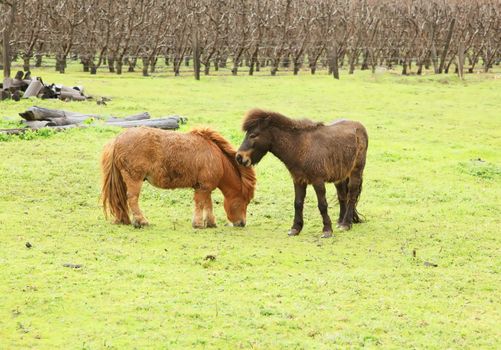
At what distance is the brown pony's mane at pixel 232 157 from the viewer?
1163 cm

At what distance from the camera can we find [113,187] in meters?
11.2

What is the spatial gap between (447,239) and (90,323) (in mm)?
5571

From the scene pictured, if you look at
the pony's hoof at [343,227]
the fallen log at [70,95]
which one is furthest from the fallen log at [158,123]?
the pony's hoof at [343,227]

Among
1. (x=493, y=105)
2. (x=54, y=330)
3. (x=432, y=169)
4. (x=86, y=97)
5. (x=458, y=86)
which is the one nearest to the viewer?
(x=54, y=330)

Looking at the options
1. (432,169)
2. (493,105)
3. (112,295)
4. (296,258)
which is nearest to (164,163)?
(296,258)

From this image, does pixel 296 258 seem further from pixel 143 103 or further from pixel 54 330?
pixel 143 103

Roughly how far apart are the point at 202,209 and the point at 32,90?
44.2 ft

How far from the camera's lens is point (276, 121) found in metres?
11.4

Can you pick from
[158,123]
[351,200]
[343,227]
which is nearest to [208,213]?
[343,227]

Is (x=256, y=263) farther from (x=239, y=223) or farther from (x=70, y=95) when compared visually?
(x=70, y=95)

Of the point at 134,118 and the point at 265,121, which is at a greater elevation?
the point at 265,121

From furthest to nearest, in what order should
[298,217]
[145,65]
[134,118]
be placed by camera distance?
[145,65] < [134,118] < [298,217]

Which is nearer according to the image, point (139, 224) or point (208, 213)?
point (139, 224)

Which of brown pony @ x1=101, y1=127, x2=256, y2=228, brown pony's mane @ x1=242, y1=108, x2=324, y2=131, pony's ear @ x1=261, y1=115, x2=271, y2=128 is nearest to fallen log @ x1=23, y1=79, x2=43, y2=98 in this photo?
brown pony @ x1=101, y1=127, x2=256, y2=228
